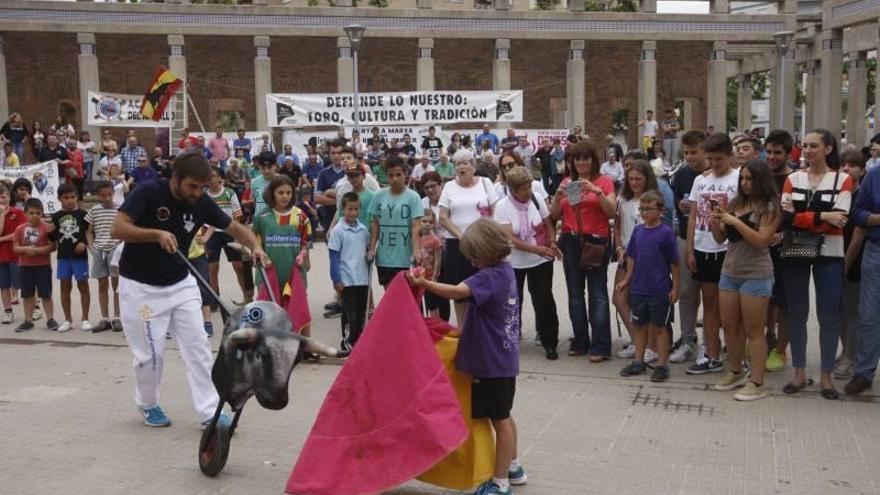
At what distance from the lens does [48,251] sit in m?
10.8

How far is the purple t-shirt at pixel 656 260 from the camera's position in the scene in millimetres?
7867

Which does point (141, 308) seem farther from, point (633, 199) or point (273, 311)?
point (633, 199)

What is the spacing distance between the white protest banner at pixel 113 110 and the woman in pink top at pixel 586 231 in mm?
20481

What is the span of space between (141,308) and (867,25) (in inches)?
1283

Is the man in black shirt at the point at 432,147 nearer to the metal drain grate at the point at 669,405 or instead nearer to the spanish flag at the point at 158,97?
the spanish flag at the point at 158,97

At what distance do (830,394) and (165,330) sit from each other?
16.9ft

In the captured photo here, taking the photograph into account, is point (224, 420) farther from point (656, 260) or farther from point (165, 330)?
point (656, 260)

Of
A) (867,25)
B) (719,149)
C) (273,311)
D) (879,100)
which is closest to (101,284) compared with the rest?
(273,311)

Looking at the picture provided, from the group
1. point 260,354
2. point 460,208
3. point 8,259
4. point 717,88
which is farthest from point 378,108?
point 260,354

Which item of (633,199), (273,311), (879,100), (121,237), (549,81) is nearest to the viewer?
(273,311)

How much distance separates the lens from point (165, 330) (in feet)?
21.5

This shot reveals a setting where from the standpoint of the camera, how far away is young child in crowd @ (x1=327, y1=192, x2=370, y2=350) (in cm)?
912

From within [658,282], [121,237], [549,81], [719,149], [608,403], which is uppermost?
[549,81]

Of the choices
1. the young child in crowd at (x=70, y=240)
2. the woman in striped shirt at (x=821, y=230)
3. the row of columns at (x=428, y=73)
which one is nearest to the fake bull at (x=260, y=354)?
the woman in striped shirt at (x=821, y=230)
